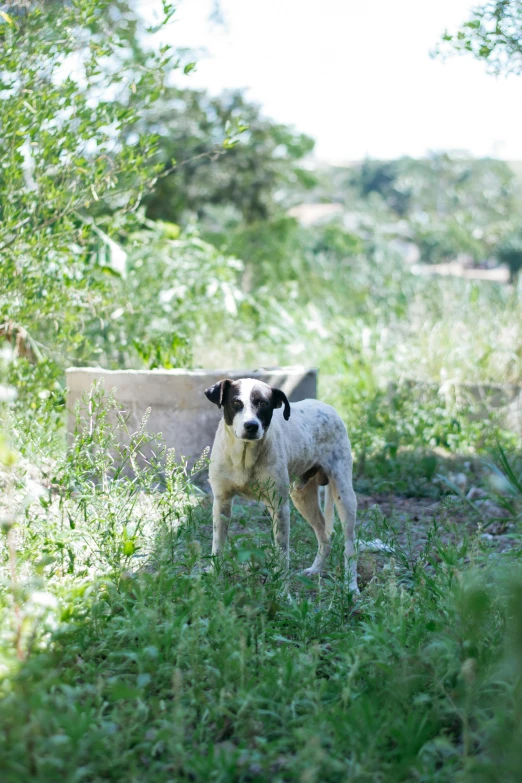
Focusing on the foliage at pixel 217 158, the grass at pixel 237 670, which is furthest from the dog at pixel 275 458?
the foliage at pixel 217 158

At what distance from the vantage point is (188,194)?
17.5 m

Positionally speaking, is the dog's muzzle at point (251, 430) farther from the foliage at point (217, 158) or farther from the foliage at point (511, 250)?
the foliage at point (511, 250)

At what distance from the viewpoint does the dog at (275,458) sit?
407cm

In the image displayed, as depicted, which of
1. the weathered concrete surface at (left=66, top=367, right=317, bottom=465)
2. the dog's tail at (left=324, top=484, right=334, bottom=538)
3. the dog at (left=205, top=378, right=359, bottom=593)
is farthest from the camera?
the weathered concrete surface at (left=66, top=367, right=317, bottom=465)

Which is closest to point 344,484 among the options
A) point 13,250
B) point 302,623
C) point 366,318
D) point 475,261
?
point 302,623

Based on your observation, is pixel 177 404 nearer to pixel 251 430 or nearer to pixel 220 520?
pixel 220 520

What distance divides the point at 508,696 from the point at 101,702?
4.51 feet

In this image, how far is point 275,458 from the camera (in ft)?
13.7

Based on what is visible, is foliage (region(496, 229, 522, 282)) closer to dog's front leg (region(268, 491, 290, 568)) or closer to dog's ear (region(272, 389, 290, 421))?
dog's ear (region(272, 389, 290, 421))

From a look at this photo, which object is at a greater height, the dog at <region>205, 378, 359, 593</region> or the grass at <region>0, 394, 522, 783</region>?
the dog at <region>205, 378, 359, 593</region>

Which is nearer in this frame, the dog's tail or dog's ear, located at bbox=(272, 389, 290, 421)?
dog's ear, located at bbox=(272, 389, 290, 421)

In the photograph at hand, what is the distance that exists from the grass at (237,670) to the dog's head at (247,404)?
1.40ft

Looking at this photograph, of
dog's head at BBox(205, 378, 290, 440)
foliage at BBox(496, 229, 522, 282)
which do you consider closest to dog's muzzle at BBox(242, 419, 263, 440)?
dog's head at BBox(205, 378, 290, 440)

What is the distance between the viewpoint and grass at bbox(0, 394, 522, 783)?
2.40 m
